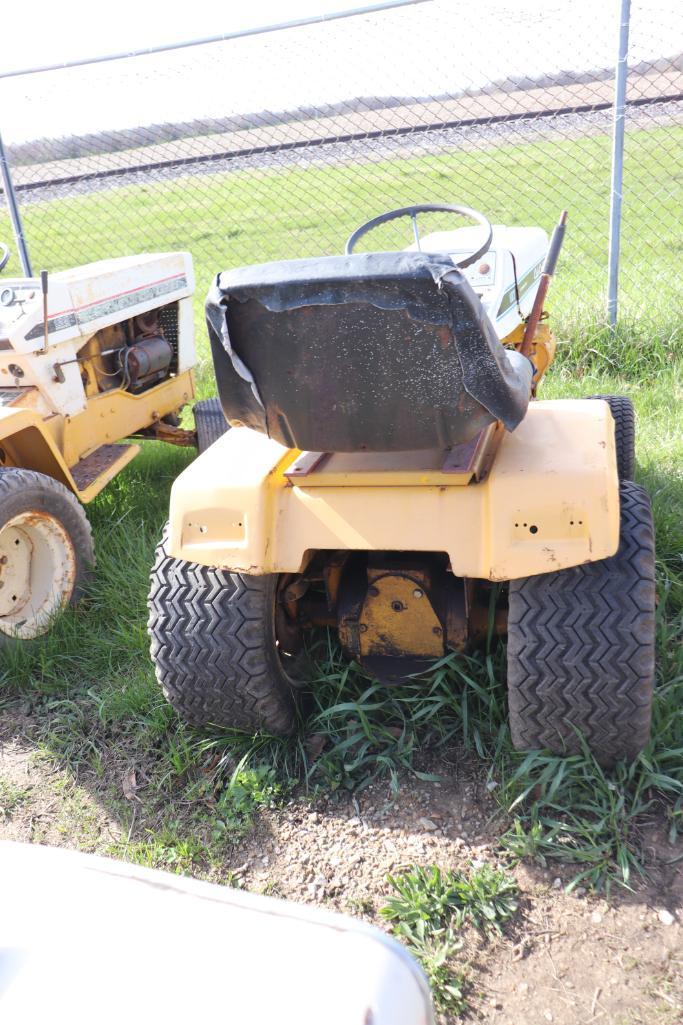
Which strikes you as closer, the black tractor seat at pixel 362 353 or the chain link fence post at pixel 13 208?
the black tractor seat at pixel 362 353

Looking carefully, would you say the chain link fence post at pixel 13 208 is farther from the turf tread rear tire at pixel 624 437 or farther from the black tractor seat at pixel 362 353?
the black tractor seat at pixel 362 353

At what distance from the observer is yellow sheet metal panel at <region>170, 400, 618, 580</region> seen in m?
1.96

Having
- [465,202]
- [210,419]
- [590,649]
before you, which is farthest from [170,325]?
[465,202]

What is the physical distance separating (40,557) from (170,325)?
1.66 metres

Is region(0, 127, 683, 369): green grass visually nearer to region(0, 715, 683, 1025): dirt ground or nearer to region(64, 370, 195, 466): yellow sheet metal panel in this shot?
region(64, 370, 195, 466): yellow sheet metal panel

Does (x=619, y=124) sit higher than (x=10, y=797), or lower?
higher

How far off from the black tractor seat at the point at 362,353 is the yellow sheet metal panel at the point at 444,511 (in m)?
0.19

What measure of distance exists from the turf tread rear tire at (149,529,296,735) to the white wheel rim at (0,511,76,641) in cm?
95

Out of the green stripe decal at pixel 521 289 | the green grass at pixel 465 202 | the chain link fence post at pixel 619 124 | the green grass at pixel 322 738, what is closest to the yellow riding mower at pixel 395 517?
the green grass at pixel 322 738

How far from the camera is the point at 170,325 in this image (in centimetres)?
445

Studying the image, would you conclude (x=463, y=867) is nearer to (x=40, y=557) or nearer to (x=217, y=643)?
(x=217, y=643)

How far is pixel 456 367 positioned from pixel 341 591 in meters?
0.88

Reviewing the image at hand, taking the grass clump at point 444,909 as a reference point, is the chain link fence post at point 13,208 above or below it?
above

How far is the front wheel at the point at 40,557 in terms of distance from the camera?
9.99 feet
